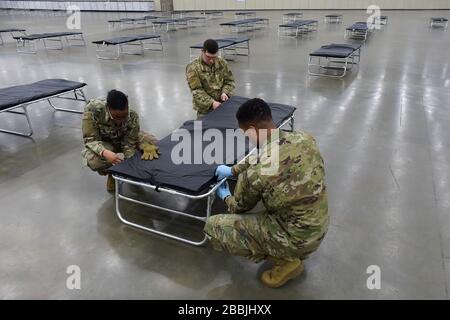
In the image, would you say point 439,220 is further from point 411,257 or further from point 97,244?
point 97,244

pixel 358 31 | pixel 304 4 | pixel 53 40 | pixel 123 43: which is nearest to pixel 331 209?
pixel 123 43

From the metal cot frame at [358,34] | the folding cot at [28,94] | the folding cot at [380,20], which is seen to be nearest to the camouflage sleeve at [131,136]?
the folding cot at [28,94]

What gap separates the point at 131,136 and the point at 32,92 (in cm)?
191

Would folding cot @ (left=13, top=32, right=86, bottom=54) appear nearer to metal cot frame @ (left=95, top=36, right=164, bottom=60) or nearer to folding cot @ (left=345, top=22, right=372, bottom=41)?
metal cot frame @ (left=95, top=36, right=164, bottom=60)

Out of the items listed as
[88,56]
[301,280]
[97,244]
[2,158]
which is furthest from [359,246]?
[88,56]

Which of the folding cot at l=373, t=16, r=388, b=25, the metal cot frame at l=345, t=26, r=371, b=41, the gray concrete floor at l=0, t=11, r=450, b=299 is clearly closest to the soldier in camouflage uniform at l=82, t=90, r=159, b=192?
the gray concrete floor at l=0, t=11, r=450, b=299

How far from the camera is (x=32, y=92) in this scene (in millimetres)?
3844

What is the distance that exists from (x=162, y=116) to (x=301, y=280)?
10.3ft

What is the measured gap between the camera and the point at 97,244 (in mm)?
2180

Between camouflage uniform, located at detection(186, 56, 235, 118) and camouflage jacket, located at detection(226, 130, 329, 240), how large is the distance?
6.52 ft

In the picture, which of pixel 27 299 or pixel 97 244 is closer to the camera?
pixel 27 299

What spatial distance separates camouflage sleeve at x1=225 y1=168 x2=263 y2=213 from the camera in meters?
1.61
